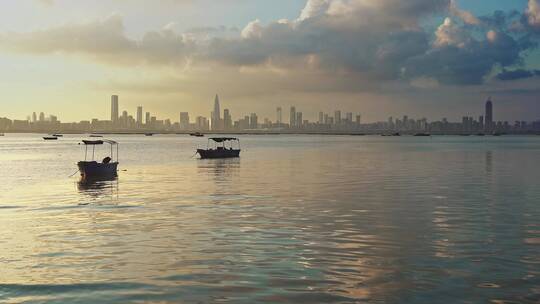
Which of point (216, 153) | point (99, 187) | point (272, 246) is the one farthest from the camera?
point (216, 153)

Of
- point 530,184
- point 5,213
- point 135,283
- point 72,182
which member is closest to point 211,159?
point 72,182

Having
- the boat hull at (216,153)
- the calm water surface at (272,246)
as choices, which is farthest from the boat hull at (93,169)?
the boat hull at (216,153)

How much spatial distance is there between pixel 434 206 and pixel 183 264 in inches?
→ 881

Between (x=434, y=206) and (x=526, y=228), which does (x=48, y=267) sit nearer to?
(x=526, y=228)

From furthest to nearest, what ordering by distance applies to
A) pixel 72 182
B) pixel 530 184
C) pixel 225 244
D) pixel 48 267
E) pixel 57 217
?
pixel 72 182, pixel 530 184, pixel 57 217, pixel 225 244, pixel 48 267

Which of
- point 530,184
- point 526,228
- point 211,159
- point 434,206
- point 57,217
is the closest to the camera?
point 526,228

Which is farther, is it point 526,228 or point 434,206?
point 434,206

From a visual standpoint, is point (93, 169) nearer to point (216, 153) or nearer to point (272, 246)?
point (272, 246)

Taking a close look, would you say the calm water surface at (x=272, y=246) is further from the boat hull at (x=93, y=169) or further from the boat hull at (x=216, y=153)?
the boat hull at (x=216, y=153)

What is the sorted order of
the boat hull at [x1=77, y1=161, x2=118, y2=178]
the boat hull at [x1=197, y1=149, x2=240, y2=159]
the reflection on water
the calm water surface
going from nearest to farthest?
1. the calm water surface
2. the reflection on water
3. the boat hull at [x1=77, y1=161, x2=118, y2=178]
4. the boat hull at [x1=197, y1=149, x2=240, y2=159]

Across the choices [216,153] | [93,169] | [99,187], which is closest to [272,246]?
[99,187]

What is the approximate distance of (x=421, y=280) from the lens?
18688 millimetres

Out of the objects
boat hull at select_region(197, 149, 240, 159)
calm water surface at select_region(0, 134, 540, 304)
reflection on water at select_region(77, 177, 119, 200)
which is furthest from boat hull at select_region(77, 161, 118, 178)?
boat hull at select_region(197, 149, 240, 159)

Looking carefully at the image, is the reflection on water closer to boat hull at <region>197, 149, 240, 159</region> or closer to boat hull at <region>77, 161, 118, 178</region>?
boat hull at <region>77, 161, 118, 178</region>
